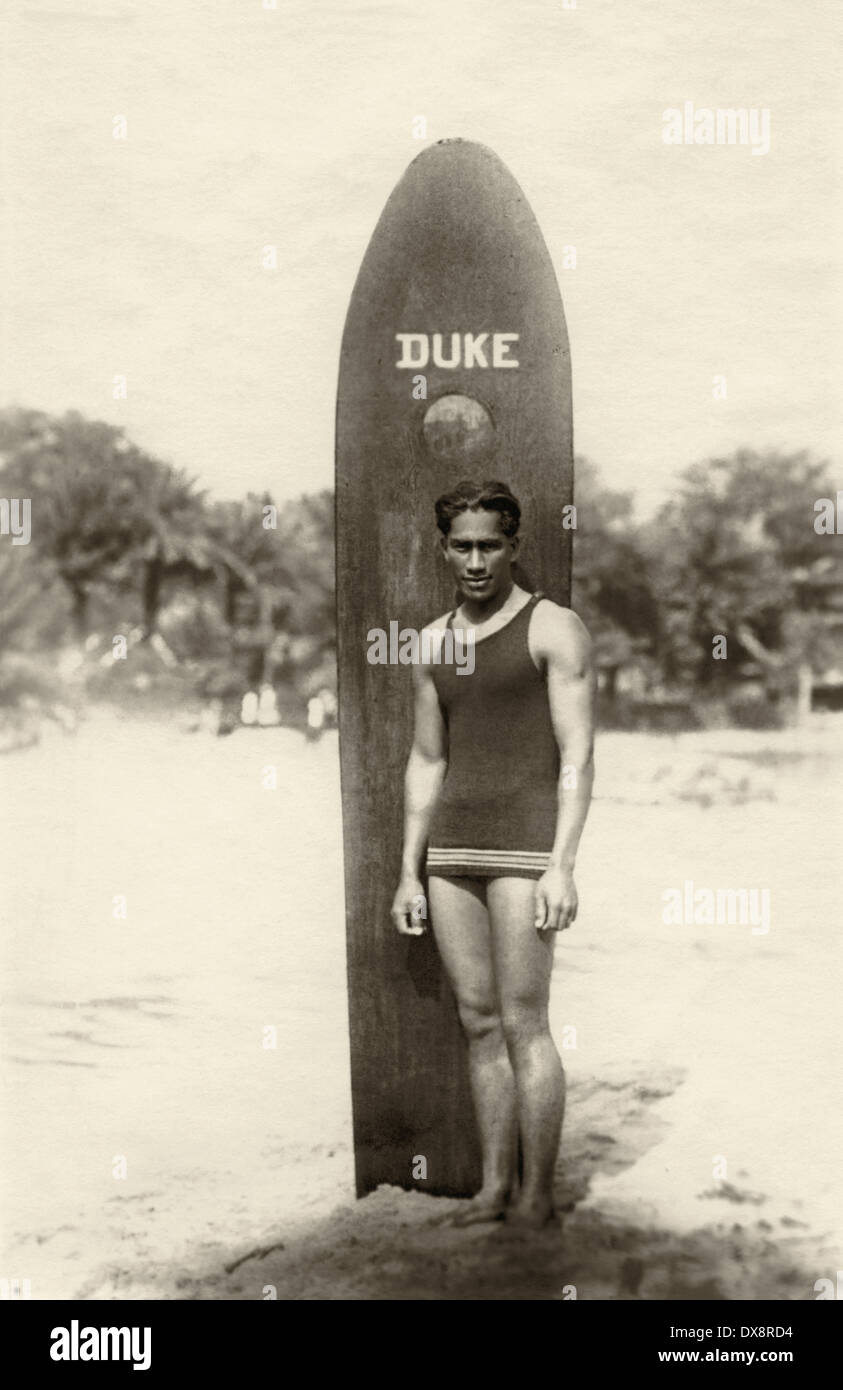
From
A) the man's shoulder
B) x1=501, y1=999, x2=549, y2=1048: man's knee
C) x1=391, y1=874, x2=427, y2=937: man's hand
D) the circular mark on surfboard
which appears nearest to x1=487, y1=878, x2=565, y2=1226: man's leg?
x1=501, y1=999, x2=549, y2=1048: man's knee

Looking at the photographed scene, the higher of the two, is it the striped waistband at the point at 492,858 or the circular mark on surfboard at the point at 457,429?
the circular mark on surfboard at the point at 457,429

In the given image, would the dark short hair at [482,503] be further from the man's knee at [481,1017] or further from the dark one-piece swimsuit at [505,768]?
the man's knee at [481,1017]

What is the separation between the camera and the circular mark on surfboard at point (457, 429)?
4266 millimetres

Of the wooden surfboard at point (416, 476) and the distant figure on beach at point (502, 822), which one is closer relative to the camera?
the distant figure on beach at point (502, 822)

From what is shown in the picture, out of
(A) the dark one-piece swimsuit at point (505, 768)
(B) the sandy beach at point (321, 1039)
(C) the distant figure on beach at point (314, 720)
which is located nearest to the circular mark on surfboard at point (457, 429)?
(A) the dark one-piece swimsuit at point (505, 768)

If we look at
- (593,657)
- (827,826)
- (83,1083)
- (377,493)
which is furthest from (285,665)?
(827,826)

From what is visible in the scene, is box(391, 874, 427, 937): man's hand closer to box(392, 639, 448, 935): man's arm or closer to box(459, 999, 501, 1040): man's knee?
box(392, 639, 448, 935): man's arm

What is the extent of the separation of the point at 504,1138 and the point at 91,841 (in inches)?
60.9

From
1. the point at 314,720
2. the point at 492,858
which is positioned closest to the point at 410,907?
the point at 492,858

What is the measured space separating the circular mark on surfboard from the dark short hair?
100 mm

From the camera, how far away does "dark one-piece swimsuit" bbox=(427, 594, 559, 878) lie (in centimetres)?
408

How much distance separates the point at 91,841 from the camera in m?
4.43

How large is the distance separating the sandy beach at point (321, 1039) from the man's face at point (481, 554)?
671 mm

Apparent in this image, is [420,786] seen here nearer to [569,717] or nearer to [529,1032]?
[569,717]
